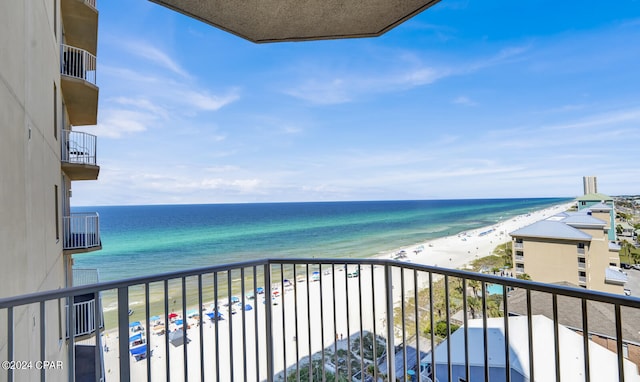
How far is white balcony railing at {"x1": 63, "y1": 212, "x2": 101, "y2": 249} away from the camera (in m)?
5.22

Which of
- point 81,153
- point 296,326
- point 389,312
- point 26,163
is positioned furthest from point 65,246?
point 389,312

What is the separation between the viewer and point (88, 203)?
129 ft

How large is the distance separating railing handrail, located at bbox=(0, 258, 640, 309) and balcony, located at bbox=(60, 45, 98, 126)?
4.94 metres

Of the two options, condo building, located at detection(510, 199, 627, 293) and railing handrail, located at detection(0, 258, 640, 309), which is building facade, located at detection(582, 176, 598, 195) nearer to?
condo building, located at detection(510, 199, 627, 293)

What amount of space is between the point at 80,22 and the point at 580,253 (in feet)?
38.4

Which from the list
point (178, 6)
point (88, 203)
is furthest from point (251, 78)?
point (88, 203)

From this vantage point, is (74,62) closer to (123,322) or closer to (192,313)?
(123,322)

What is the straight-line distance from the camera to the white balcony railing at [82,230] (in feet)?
17.1

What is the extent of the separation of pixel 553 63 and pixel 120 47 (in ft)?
78.9

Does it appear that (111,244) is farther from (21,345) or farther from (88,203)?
(21,345)

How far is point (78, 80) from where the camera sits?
4902mm

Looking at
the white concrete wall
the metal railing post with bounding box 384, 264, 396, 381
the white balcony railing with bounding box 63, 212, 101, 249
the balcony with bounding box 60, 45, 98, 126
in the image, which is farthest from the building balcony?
the metal railing post with bounding box 384, 264, 396, 381

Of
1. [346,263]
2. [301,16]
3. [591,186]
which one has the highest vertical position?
[301,16]

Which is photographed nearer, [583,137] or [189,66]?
[583,137]
